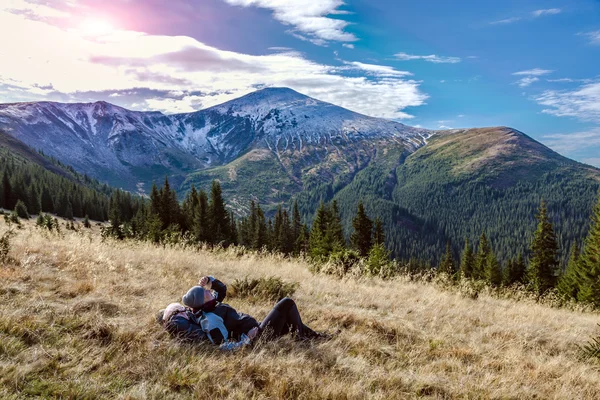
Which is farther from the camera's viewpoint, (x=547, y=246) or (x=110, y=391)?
(x=547, y=246)

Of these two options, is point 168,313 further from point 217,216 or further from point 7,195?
point 7,195

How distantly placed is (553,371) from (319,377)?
4.17 m

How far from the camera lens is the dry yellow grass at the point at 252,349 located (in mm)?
4555

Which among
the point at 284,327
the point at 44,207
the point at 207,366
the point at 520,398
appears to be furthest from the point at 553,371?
the point at 44,207

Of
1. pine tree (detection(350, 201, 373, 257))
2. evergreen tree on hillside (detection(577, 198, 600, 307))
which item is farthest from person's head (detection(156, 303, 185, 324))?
pine tree (detection(350, 201, 373, 257))

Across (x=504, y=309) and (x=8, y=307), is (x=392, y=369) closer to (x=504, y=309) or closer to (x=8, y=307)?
(x=8, y=307)

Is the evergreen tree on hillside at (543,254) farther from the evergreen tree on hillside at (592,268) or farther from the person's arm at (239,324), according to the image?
the person's arm at (239,324)

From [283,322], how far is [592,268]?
38.2 m

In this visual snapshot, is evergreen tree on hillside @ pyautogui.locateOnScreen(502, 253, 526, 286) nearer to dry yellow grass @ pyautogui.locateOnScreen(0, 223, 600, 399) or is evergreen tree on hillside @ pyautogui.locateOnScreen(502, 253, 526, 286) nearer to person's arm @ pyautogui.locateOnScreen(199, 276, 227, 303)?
dry yellow grass @ pyautogui.locateOnScreen(0, 223, 600, 399)

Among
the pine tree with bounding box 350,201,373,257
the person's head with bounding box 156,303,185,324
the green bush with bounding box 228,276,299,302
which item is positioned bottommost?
the pine tree with bounding box 350,201,373,257

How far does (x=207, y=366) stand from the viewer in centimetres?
504

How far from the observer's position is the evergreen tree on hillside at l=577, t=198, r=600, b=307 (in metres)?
30.7

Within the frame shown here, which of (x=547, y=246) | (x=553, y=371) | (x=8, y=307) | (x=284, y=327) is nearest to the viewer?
(x=8, y=307)

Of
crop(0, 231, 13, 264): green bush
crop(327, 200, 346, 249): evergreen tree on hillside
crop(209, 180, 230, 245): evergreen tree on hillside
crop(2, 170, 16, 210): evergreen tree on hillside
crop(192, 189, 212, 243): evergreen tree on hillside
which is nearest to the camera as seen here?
crop(0, 231, 13, 264): green bush
